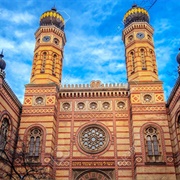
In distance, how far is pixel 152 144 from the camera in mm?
18609

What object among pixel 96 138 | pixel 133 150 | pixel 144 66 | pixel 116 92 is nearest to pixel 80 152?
pixel 96 138

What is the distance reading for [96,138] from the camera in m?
20.0

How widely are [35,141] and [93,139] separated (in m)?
4.37

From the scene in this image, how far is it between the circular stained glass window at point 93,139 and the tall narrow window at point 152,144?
303 centimetres

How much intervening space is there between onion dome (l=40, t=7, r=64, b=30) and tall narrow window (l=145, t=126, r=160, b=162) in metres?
13.1

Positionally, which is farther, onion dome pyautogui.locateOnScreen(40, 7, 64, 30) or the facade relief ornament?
onion dome pyautogui.locateOnScreen(40, 7, 64, 30)

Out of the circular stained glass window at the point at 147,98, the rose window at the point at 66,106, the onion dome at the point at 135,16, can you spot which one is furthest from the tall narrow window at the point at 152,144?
the onion dome at the point at 135,16

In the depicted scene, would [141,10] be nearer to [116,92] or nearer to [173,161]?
[116,92]

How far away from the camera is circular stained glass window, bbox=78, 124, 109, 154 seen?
63.9 ft

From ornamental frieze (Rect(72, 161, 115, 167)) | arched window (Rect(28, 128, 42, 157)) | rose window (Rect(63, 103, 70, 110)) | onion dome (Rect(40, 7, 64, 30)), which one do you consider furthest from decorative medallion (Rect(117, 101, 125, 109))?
onion dome (Rect(40, 7, 64, 30))

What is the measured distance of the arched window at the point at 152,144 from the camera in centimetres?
1800

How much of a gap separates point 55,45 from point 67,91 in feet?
15.9

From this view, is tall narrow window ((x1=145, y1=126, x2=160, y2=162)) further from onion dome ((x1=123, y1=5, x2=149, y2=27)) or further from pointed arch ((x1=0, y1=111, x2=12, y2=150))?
onion dome ((x1=123, y1=5, x2=149, y2=27))

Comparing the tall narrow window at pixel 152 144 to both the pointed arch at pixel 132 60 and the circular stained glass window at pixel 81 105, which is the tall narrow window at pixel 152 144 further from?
the pointed arch at pixel 132 60
